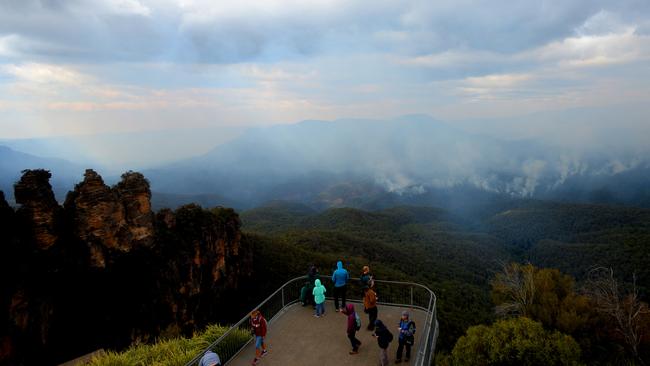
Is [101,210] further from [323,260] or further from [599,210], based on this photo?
[599,210]

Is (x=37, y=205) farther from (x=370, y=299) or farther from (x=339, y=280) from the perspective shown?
(x=370, y=299)

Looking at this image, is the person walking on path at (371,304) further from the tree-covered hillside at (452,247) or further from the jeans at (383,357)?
the tree-covered hillside at (452,247)

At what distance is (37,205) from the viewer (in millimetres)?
28156

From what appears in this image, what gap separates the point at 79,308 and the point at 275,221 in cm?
10134

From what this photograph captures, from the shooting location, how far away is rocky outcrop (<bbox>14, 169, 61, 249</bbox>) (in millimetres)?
27656

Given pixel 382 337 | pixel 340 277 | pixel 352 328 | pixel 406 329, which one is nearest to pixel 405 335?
pixel 406 329

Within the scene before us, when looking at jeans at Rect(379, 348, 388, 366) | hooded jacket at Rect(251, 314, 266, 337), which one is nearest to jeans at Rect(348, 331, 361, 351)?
jeans at Rect(379, 348, 388, 366)

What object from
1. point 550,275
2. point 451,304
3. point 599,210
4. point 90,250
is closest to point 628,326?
point 550,275

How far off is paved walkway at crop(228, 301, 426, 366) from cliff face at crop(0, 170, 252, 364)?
20932 mm

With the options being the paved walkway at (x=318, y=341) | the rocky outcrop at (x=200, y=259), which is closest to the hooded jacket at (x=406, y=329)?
the paved walkway at (x=318, y=341)

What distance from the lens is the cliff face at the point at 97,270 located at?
1036 inches

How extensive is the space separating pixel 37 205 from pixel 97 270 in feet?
24.9

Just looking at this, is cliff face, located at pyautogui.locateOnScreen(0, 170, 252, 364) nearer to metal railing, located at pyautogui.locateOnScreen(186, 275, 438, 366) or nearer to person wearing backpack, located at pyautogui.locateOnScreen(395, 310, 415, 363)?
metal railing, located at pyautogui.locateOnScreen(186, 275, 438, 366)

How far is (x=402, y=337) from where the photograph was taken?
10773 mm
